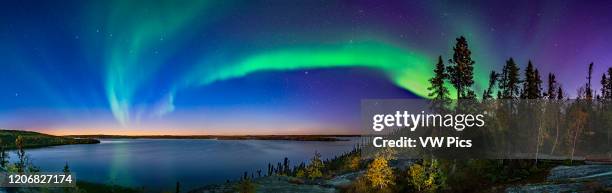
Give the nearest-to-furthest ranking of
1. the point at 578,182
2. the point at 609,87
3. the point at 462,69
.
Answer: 1. the point at 578,182
2. the point at 462,69
3. the point at 609,87

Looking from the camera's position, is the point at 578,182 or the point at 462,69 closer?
the point at 578,182

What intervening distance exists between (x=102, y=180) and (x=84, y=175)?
14.8 m

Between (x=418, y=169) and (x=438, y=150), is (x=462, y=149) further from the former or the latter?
(x=418, y=169)

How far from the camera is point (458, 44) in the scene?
60.0m

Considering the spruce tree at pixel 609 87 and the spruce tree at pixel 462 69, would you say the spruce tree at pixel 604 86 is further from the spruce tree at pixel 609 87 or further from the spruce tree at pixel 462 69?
the spruce tree at pixel 462 69

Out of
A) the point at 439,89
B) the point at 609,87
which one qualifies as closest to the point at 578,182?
the point at 439,89

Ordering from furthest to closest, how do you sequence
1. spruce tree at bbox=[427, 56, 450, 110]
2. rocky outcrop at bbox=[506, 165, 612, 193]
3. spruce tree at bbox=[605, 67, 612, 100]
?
spruce tree at bbox=[605, 67, 612, 100], spruce tree at bbox=[427, 56, 450, 110], rocky outcrop at bbox=[506, 165, 612, 193]

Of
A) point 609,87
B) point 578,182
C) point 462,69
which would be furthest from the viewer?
point 609,87

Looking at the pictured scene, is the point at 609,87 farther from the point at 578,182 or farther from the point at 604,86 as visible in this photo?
the point at 578,182

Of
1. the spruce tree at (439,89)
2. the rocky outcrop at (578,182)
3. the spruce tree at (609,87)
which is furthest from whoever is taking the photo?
the spruce tree at (609,87)

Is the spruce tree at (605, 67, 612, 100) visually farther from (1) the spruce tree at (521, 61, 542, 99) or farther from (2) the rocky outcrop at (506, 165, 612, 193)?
(2) the rocky outcrop at (506, 165, 612, 193)

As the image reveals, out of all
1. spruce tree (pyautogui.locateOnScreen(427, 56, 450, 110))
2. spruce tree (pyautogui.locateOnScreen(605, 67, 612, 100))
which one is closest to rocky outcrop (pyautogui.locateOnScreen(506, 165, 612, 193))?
spruce tree (pyautogui.locateOnScreen(427, 56, 450, 110))

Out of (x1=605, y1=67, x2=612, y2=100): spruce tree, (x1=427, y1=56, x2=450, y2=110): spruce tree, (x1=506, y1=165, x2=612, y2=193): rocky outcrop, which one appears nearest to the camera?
(x1=506, y1=165, x2=612, y2=193): rocky outcrop

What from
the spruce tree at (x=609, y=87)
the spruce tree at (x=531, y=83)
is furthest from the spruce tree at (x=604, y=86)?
the spruce tree at (x=531, y=83)
